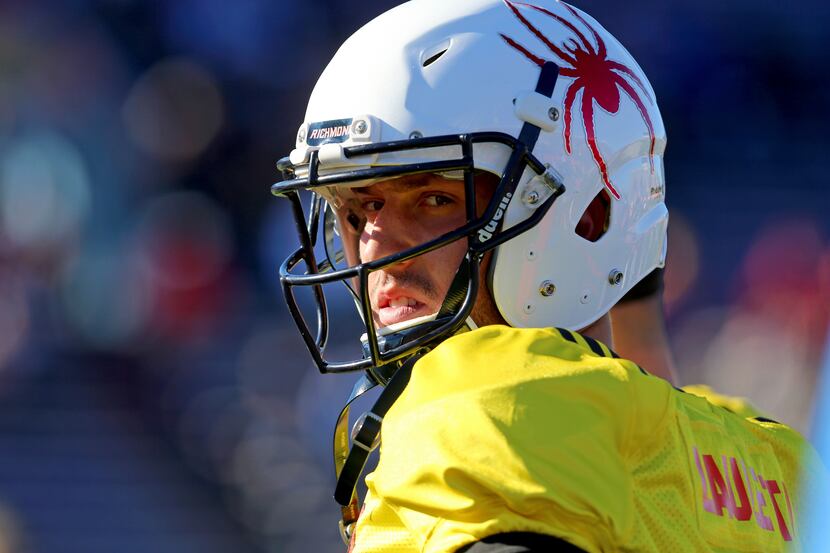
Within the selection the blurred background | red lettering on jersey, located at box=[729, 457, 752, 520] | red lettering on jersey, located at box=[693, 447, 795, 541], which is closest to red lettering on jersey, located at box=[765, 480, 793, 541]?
red lettering on jersey, located at box=[693, 447, 795, 541]

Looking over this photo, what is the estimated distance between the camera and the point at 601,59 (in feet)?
5.95

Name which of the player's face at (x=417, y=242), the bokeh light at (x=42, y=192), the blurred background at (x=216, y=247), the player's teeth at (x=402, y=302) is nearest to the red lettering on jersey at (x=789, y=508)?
the player's face at (x=417, y=242)

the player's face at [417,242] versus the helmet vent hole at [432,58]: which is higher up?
the helmet vent hole at [432,58]

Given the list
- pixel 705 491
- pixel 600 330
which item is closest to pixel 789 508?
pixel 705 491

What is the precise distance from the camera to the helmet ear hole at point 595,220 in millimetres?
1797

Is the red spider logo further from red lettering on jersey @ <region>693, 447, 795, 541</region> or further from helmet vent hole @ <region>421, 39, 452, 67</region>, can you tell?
red lettering on jersey @ <region>693, 447, 795, 541</region>

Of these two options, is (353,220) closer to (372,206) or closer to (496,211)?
(372,206)

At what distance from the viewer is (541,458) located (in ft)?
3.46

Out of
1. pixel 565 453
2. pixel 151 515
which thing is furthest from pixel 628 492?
pixel 151 515

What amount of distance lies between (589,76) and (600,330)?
1.46ft

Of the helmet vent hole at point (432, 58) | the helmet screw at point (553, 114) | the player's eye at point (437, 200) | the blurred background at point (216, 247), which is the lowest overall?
the blurred background at point (216, 247)

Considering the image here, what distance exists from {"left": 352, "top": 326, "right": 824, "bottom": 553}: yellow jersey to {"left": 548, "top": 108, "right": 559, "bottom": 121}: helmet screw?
0.55 metres

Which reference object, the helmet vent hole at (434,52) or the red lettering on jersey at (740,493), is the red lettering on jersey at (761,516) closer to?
the red lettering on jersey at (740,493)

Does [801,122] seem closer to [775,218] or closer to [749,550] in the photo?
[775,218]
